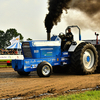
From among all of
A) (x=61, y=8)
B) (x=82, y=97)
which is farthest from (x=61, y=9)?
(x=82, y=97)

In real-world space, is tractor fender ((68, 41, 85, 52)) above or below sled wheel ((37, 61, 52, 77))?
above

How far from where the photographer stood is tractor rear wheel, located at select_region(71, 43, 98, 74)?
920 centimetres

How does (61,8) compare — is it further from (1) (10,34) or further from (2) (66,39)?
(1) (10,34)

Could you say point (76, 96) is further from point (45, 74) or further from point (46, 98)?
point (45, 74)

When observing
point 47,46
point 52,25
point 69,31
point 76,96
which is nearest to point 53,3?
point 52,25

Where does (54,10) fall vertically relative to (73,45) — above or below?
above

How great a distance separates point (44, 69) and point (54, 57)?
3.14 ft

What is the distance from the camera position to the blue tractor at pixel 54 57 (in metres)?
8.64

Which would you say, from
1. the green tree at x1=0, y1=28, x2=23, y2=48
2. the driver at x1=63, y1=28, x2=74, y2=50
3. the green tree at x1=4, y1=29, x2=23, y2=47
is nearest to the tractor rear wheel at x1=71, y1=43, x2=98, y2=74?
the driver at x1=63, y1=28, x2=74, y2=50

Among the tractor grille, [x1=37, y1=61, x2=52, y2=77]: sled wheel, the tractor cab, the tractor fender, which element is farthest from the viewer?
the tractor cab

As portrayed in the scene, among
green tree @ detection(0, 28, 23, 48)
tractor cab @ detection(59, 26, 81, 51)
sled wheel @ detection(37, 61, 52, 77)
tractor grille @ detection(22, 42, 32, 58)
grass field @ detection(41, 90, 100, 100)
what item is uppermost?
green tree @ detection(0, 28, 23, 48)

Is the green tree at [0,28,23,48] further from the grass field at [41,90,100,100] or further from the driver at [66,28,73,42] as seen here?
the grass field at [41,90,100,100]

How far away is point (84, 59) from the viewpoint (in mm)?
9680

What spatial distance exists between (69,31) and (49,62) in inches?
84.9
